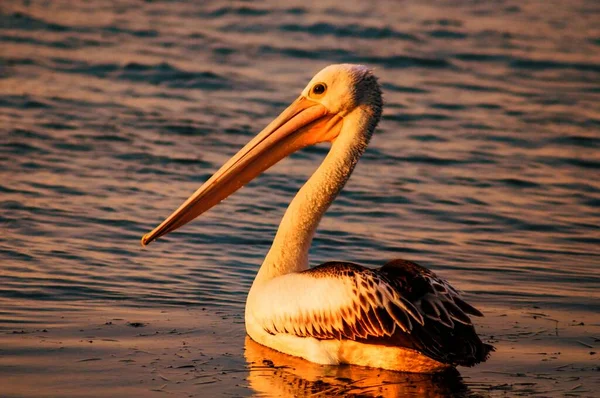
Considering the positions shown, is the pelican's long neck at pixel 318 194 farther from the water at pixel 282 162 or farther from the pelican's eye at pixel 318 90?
the water at pixel 282 162

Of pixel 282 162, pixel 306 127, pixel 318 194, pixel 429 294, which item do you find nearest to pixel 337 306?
pixel 429 294

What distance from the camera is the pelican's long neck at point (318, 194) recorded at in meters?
6.48

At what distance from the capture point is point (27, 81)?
40.5 feet

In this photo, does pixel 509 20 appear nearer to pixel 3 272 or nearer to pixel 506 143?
pixel 506 143

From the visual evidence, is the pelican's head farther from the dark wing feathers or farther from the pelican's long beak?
the dark wing feathers

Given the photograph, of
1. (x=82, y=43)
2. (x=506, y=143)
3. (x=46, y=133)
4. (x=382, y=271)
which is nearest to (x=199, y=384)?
(x=382, y=271)

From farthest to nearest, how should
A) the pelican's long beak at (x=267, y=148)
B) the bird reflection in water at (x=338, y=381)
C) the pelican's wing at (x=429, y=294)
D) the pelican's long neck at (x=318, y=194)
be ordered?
the pelican's long beak at (x=267, y=148) → the pelican's long neck at (x=318, y=194) → the pelican's wing at (x=429, y=294) → the bird reflection in water at (x=338, y=381)

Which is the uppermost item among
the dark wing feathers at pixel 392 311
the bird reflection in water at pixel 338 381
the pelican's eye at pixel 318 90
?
the pelican's eye at pixel 318 90

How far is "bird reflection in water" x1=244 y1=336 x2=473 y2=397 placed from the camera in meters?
5.49

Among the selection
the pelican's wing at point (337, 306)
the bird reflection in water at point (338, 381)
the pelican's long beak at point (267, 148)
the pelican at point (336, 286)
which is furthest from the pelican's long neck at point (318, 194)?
the bird reflection in water at point (338, 381)

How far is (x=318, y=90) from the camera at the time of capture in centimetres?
668

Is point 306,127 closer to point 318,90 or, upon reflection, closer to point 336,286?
point 318,90

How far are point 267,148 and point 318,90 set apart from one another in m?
0.46

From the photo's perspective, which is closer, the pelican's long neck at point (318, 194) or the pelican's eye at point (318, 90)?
the pelican's long neck at point (318, 194)
